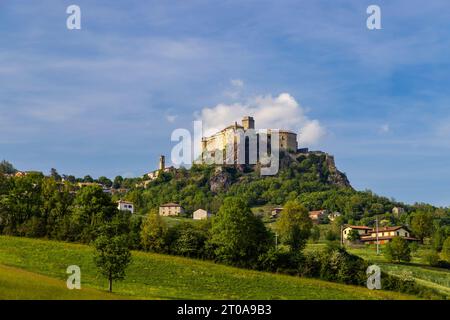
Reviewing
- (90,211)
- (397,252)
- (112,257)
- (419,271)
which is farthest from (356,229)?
(112,257)

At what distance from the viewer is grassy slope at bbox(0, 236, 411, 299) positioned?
62750mm

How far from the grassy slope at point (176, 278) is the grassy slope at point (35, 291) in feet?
17.9

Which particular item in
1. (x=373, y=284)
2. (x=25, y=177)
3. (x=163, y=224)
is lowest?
(x=373, y=284)

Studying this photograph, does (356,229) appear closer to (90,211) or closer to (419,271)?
(419,271)

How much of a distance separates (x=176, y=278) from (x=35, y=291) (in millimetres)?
28031

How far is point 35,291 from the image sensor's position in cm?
4569

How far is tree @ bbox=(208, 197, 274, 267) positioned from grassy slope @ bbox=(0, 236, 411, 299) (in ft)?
11.6

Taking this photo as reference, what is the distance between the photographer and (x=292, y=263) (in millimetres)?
86375

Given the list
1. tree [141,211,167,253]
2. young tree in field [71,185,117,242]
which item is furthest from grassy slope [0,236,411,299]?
young tree in field [71,185,117,242]

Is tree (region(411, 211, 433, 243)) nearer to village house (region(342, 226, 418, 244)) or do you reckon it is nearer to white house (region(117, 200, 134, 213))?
village house (region(342, 226, 418, 244))
